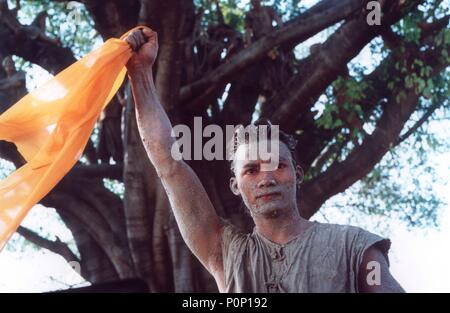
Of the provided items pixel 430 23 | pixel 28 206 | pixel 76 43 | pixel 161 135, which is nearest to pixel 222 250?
pixel 161 135

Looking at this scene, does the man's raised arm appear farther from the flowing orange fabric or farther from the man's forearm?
the flowing orange fabric

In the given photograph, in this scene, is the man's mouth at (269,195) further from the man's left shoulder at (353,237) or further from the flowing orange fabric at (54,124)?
the flowing orange fabric at (54,124)

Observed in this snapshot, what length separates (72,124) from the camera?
4.19 metres

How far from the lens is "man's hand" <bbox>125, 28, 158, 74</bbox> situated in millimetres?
4031

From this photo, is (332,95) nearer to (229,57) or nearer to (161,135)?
(229,57)

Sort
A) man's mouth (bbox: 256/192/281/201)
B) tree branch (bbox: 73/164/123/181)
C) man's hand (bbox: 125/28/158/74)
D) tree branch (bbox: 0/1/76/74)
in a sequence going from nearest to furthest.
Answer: man's mouth (bbox: 256/192/281/201)
man's hand (bbox: 125/28/158/74)
tree branch (bbox: 73/164/123/181)
tree branch (bbox: 0/1/76/74)

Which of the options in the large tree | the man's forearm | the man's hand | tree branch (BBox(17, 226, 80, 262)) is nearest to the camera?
the man's forearm

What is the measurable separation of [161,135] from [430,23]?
18.9 ft

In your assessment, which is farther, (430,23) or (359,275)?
(430,23)

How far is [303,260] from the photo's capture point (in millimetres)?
3354

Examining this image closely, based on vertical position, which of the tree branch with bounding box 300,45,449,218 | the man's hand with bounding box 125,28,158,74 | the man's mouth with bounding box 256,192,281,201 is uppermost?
the tree branch with bounding box 300,45,449,218

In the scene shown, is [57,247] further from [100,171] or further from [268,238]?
[268,238]

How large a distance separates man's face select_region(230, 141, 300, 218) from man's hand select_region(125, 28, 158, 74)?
2.54 ft

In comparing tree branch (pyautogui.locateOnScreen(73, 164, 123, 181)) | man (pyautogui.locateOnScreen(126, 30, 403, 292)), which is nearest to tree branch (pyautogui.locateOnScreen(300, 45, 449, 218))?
tree branch (pyautogui.locateOnScreen(73, 164, 123, 181))
